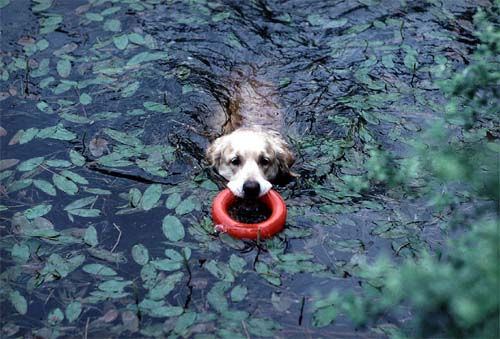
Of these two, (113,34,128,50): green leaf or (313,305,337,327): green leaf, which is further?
(113,34,128,50): green leaf

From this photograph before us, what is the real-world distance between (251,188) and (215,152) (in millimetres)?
661

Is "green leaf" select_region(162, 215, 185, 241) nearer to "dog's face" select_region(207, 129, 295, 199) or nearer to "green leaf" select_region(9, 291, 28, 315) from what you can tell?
"dog's face" select_region(207, 129, 295, 199)

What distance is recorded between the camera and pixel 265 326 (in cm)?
355

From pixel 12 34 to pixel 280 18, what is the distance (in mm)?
2769

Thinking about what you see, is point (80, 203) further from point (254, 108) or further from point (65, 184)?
point (254, 108)

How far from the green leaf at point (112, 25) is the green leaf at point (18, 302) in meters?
3.54

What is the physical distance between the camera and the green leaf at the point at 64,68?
5.89 m

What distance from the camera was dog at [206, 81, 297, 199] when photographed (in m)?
4.56

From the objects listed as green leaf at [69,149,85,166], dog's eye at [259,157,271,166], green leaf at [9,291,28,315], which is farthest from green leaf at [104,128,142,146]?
green leaf at [9,291,28,315]

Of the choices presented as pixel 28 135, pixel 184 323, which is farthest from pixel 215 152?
pixel 184 323

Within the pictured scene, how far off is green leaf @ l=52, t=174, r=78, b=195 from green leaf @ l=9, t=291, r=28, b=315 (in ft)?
3.39

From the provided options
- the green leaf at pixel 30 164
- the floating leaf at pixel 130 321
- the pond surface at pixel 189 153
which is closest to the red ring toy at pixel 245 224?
the pond surface at pixel 189 153

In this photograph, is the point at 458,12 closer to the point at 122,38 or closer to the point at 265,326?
the point at 122,38

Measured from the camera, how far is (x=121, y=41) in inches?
250
